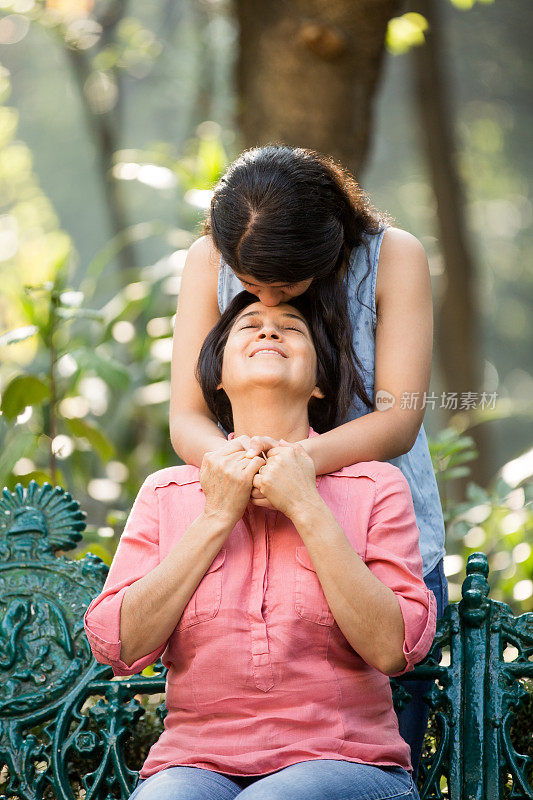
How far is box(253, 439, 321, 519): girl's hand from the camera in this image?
2.12m

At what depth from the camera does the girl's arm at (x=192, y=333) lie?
253 cm

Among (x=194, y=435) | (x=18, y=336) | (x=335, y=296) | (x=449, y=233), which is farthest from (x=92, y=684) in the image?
(x=449, y=233)

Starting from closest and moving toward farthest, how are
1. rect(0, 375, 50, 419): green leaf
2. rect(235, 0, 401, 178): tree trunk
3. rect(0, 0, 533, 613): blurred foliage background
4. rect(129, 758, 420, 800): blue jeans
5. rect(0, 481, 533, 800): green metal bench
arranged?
rect(129, 758, 420, 800): blue jeans < rect(0, 481, 533, 800): green metal bench < rect(0, 375, 50, 419): green leaf < rect(0, 0, 533, 613): blurred foliage background < rect(235, 0, 401, 178): tree trunk

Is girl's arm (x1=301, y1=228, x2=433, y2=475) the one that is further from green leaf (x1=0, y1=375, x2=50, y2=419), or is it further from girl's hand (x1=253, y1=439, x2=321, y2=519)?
green leaf (x1=0, y1=375, x2=50, y2=419)

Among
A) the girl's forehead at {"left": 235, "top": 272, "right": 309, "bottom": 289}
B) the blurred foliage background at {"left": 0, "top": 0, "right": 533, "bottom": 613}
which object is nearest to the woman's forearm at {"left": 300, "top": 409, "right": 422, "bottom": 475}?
the girl's forehead at {"left": 235, "top": 272, "right": 309, "bottom": 289}

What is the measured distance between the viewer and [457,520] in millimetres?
4117

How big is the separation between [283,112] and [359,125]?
366 millimetres

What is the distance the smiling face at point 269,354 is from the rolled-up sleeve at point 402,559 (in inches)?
11.3

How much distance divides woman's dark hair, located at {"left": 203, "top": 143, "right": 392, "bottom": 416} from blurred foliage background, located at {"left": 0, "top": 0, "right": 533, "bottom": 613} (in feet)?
5.06

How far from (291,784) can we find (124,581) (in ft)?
1.87

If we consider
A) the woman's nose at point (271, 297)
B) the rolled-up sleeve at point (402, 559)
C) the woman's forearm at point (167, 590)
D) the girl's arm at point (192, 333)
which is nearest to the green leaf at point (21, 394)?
A: the girl's arm at point (192, 333)

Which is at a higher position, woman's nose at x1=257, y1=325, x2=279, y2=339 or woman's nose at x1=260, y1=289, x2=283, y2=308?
woman's nose at x1=260, y1=289, x2=283, y2=308

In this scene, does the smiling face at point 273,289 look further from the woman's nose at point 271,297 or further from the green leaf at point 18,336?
the green leaf at point 18,336

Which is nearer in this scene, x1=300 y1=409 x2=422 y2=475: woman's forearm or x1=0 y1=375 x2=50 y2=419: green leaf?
x1=300 y1=409 x2=422 y2=475: woman's forearm
